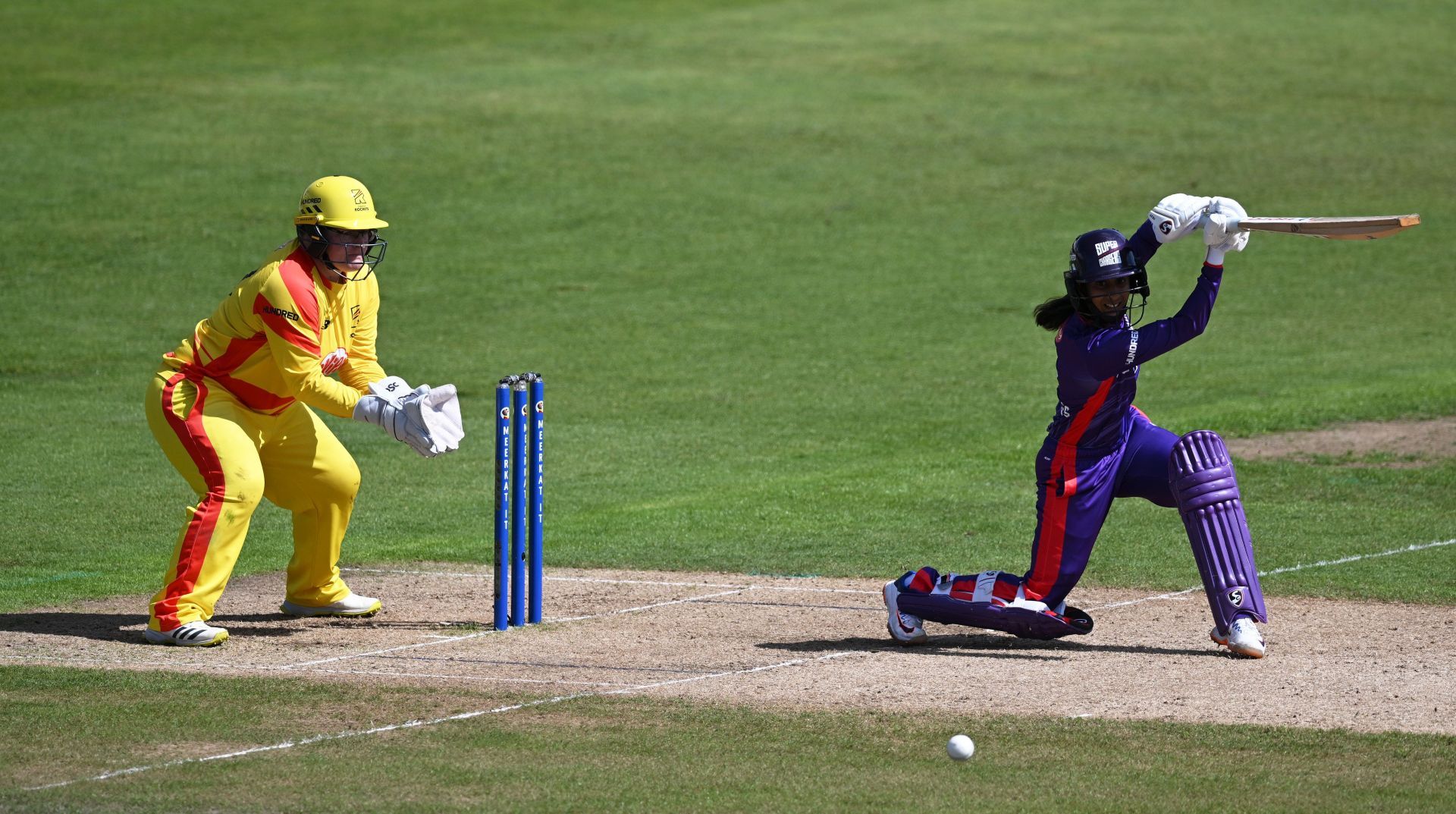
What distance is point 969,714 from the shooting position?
746 centimetres

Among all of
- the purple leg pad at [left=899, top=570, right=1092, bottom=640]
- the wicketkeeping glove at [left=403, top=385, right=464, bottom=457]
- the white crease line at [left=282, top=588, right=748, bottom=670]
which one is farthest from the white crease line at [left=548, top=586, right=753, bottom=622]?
the purple leg pad at [left=899, top=570, right=1092, bottom=640]

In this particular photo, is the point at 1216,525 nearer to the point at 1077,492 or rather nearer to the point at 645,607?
the point at 1077,492

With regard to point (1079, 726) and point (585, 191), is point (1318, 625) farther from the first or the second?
point (585, 191)

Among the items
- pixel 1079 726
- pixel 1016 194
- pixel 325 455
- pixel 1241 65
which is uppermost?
pixel 1241 65

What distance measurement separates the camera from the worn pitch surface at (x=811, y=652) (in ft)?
25.3

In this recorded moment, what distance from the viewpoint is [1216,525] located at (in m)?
8.55

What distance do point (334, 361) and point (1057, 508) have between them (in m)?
3.64

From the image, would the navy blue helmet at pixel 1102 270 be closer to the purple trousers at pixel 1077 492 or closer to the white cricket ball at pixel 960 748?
the purple trousers at pixel 1077 492

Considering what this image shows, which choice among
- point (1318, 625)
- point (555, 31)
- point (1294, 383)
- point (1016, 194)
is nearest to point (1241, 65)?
point (1016, 194)

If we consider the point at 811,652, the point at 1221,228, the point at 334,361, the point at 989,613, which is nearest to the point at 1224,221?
the point at 1221,228

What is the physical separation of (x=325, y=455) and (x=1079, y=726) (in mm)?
4152

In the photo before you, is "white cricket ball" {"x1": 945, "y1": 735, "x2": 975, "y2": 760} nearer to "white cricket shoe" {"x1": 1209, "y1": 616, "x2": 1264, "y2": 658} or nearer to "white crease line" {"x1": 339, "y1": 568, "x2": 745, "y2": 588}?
"white cricket shoe" {"x1": 1209, "y1": 616, "x2": 1264, "y2": 658}

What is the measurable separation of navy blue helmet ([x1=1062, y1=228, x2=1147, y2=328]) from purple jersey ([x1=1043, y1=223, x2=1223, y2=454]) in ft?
0.23

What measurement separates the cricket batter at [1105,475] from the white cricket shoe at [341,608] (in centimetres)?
281
